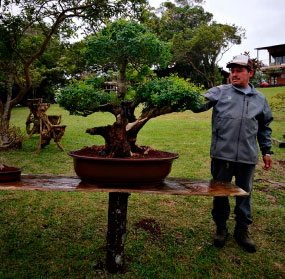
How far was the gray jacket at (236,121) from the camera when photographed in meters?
2.91

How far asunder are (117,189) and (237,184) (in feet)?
4.85

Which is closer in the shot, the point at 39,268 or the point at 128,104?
the point at 128,104

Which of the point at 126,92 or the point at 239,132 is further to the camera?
the point at 239,132

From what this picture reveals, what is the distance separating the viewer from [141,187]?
88.0 inches

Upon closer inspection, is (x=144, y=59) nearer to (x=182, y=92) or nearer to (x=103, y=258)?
(x=182, y=92)

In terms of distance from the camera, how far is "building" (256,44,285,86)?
38.3 m

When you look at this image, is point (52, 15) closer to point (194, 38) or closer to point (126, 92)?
point (126, 92)

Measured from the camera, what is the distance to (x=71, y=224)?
12.2 ft

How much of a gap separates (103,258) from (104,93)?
153 centimetres

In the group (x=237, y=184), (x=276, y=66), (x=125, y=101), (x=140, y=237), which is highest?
(x=276, y=66)

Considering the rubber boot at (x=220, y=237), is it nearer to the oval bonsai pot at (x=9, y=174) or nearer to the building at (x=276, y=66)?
the oval bonsai pot at (x=9, y=174)

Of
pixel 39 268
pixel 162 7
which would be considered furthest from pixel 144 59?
pixel 162 7

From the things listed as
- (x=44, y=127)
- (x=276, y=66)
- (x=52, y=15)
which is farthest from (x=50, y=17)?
(x=276, y=66)

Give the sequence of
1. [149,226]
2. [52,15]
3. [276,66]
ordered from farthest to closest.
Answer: [276,66]
[52,15]
[149,226]
